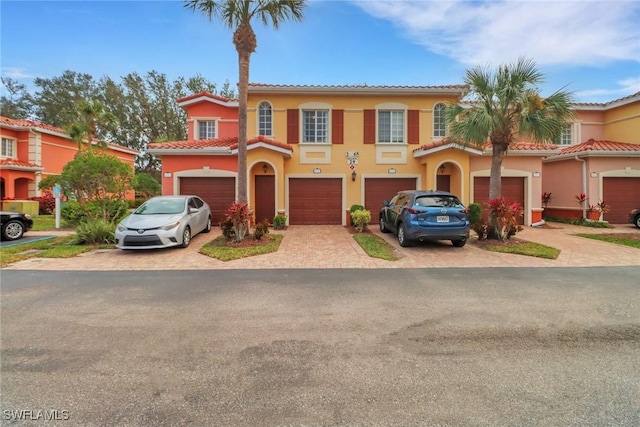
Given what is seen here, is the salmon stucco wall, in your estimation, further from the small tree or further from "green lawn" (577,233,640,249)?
"green lawn" (577,233,640,249)

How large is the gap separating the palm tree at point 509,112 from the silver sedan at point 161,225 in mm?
9232

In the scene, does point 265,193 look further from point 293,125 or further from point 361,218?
point 361,218

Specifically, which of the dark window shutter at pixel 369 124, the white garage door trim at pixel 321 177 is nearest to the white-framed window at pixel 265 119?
the white garage door trim at pixel 321 177

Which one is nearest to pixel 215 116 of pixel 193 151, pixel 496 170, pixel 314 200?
pixel 193 151

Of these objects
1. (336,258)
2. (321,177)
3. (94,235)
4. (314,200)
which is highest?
(321,177)

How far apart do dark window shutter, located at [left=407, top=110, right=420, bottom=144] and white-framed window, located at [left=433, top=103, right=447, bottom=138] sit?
2.82 ft

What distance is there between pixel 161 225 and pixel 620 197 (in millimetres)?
19973

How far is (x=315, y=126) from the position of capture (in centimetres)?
1544

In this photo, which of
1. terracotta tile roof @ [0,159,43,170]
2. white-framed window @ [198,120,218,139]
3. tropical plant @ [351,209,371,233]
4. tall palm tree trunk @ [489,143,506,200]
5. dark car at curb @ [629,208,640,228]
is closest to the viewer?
tall palm tree trunk @ [489,143,506,200]

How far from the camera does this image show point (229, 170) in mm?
14578

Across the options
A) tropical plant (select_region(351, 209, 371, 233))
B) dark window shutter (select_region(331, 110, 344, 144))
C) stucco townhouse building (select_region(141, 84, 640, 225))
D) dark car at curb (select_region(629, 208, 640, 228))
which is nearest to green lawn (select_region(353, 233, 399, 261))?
tropical plant (select_region(351, 209, 371, 233))

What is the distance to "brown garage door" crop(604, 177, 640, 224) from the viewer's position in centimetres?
1564

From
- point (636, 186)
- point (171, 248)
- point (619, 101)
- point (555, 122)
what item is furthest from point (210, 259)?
point (619, 101)

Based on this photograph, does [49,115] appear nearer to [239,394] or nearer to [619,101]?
[239,394]
